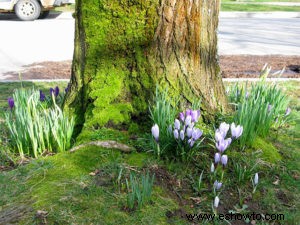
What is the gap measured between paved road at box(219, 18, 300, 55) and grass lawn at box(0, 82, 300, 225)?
7502 mm

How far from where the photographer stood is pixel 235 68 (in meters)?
7.92

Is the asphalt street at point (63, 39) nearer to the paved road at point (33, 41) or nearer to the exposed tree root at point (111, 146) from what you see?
the paved road at point (33, 41)

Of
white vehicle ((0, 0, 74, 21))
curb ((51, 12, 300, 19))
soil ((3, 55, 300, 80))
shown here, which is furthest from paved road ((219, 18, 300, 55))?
white vehicle ((0, 0, 74, 21))

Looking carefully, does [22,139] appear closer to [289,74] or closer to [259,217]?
[259,217]

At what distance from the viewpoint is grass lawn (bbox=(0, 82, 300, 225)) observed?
251 cm

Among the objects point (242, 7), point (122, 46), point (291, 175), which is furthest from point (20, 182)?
point (242, 7)

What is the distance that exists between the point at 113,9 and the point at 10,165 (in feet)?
4.78

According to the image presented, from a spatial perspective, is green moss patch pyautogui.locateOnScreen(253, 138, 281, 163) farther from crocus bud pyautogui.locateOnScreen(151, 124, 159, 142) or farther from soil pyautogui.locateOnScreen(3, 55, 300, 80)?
soil pyautogui.locateOnScreen(3, 55, 300, 80)

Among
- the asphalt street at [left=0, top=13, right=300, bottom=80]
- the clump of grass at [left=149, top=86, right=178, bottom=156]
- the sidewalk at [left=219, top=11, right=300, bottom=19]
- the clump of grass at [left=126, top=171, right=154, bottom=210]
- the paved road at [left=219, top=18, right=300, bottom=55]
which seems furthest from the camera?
the sidewalk at [left=219, top=11, right=300, bottom=19]

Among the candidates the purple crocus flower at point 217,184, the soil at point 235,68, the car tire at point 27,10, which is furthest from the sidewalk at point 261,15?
the purple crocus flower at point 217,184

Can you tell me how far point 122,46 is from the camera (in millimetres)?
3352

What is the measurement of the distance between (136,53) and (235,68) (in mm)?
4921

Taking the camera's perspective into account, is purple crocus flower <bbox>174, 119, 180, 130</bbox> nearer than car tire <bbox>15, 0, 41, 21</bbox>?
Yes

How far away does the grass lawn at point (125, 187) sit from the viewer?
2.51 m
